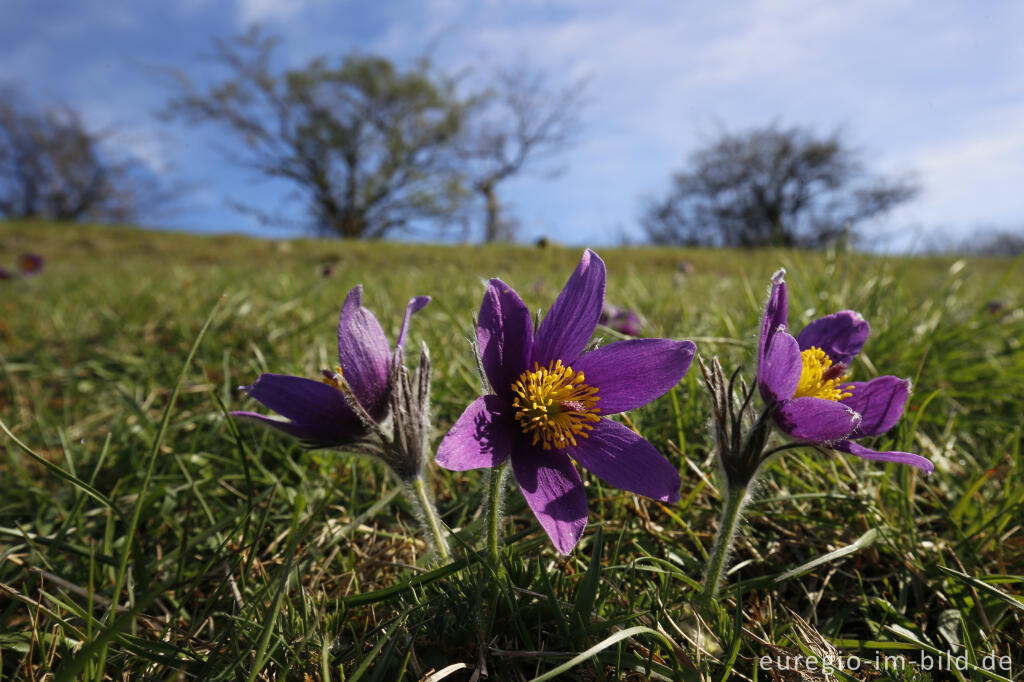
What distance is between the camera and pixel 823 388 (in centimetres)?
124

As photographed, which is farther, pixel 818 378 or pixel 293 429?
pixel 818 378

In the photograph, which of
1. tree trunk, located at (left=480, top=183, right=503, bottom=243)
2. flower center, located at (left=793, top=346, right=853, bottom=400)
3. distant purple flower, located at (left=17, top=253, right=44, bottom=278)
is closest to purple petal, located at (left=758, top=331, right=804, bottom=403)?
flower center, located at (left=793, top=346, right=853, bottom=400)

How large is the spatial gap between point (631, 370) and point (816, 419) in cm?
34

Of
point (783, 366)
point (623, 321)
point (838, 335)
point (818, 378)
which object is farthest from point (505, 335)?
point (623, 321)

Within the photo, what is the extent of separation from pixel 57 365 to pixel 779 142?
39.4m

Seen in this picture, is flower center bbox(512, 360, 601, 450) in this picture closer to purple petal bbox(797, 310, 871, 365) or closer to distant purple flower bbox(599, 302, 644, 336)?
purple petal bbox(797, 310, 871, 365)

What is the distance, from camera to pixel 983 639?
1.38 meters

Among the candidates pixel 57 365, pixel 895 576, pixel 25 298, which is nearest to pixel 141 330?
pixel 57 365

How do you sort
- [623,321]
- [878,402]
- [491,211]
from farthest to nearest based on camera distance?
[491,211]
[623,321]
[878,402]

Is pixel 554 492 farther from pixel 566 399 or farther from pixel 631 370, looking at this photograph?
pixel 631 370

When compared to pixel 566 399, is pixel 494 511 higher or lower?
lower

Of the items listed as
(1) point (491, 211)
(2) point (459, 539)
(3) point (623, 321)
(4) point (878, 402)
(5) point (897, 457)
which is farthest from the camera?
(1) point (491, 211)

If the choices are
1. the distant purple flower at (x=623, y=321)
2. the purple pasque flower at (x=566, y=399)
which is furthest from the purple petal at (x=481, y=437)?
the distant purple flower at (x=623, y=321)

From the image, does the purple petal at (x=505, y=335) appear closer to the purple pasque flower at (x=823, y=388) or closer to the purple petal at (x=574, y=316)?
the purple petal at (x=574, y=316)
